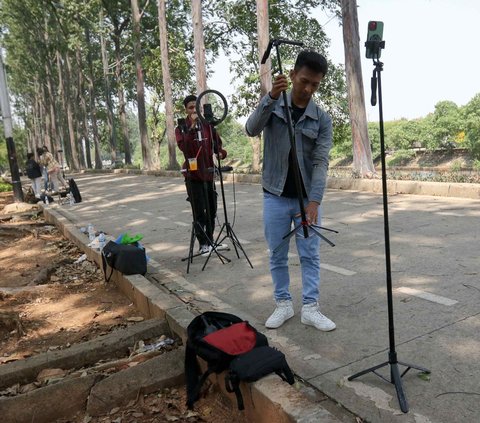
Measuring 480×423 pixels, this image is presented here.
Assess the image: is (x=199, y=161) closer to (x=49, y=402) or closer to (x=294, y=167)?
(x=294, y=167)

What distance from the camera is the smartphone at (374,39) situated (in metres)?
2.55

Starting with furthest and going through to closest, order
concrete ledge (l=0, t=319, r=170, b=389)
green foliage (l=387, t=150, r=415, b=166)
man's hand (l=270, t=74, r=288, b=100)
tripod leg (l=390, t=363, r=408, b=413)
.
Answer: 1. green foliage (l=387, t=150, r=415, b=166)
2. concrete ledge (l=0, t=319, r=170, b=389)
3. man's hand (l=270, t=74, r=288, b=100)
4. tripod leg (l=390, t=363, r=408, b=413)

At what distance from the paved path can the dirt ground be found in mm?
774

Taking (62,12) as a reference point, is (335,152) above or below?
below

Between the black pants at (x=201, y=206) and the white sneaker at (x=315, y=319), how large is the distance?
8.24 feet

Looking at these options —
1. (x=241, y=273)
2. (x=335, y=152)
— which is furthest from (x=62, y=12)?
(x=241, y=273)

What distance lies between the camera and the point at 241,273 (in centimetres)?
538

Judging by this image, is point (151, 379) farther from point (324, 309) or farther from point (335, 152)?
point (335, 152)

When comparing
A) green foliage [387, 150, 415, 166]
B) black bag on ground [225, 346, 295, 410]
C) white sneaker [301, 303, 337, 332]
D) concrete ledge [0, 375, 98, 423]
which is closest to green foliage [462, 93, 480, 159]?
green foliage [387, 150, 415, 166]

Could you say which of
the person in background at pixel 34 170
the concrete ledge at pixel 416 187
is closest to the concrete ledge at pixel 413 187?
the concrete ledge at pixel 416 187

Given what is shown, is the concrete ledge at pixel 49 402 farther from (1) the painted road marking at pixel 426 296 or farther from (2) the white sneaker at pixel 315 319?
(1) the painted road marking at pixel 426 296

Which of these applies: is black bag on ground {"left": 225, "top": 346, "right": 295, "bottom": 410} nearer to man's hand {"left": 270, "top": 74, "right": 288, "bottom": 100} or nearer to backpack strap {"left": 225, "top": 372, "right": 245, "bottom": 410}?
backpack strap {"left": 225, "top": 372, "right": 245, "bottom": 410}

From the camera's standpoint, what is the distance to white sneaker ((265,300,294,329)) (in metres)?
3.67

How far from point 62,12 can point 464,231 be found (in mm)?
35118
